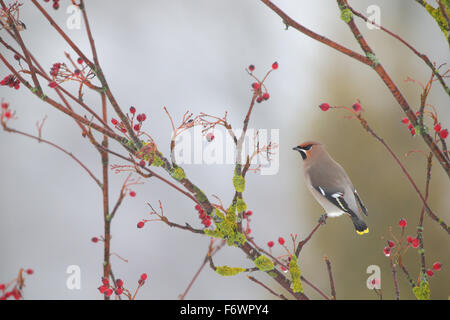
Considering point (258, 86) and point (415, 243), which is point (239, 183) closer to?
point (258, 86)

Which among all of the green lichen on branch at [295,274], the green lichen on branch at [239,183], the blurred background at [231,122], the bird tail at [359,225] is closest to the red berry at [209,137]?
the green lichen on branch at [239,183]

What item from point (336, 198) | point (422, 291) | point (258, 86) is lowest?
point (422, 291)

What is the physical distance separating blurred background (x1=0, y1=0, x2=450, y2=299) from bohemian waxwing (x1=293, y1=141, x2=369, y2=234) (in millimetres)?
1741

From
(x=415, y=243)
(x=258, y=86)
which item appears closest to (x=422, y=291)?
(x=415, y=243)

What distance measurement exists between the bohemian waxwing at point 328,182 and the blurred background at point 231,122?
174 centimetres

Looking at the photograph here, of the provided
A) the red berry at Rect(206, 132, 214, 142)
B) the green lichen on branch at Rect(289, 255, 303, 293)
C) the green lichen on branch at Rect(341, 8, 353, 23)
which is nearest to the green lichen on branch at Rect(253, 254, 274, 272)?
the green lichen on branch at Rect(289, 255, 303, 293)

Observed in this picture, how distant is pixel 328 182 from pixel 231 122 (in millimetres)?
2903

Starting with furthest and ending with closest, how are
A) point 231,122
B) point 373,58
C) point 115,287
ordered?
point 231,122 → point 115,287 → point 373,58

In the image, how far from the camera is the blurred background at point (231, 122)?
254cm

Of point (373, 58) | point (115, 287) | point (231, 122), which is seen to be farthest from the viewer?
point (231, 122)

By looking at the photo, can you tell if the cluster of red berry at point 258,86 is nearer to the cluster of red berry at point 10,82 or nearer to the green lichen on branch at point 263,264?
the green lichen on branch at point 263,264

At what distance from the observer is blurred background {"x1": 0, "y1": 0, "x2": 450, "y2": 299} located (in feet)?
8.35

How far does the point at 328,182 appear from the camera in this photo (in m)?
0.70
